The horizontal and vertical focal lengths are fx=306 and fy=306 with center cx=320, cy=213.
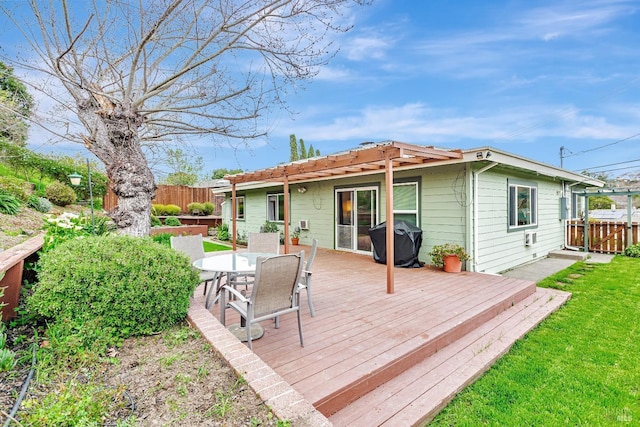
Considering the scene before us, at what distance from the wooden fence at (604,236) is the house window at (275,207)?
9.85m

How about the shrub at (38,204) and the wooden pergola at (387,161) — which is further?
the shrub at (38,204)

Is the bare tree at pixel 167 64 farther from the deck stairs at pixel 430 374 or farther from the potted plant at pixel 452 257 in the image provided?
the potted plant at pixel 452 257

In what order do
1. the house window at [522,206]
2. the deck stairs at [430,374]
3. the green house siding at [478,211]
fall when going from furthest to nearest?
the house window at [522,206] → the green house siding at [478,211] → the deck stairs at [430,374]

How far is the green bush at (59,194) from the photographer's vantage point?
1051 centimetres

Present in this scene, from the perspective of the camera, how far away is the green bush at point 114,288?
2.33 m

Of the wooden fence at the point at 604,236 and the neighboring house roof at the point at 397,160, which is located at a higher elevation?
the neighboring house roof at the point at 397,160

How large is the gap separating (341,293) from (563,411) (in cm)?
279

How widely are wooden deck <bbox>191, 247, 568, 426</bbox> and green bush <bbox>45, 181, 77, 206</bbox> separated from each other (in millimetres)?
10239

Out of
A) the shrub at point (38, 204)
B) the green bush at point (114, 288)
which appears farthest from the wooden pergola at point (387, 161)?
the shrub at point (38, 204)

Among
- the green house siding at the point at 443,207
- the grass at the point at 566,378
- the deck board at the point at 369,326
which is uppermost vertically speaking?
the green house siding at the point at 443,207

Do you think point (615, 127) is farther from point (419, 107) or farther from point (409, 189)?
point (409, 189)

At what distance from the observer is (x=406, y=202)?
7.34 m

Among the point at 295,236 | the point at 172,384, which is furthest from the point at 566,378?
the point at 295,236

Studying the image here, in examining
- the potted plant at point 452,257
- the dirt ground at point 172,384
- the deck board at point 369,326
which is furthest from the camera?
the potted plant at point 452,257
